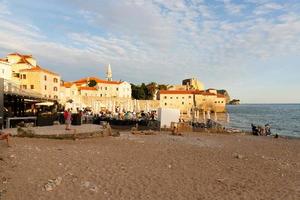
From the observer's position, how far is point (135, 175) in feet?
37.4

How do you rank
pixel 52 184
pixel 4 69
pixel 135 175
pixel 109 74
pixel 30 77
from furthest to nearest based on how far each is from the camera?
pixel 109 74, pixel 30 77, pixel 4 69, pixel 135 175, pixel 52 184

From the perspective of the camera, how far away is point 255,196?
962 cm

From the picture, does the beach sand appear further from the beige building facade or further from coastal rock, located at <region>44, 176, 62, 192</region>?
the beige building facade

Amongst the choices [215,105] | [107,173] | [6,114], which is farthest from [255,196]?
[215,105]

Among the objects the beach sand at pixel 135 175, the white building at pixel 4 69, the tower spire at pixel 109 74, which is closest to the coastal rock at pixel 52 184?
the beach sand at pixel 135 175

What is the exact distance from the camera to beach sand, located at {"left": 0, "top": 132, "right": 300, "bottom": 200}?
9148 mm

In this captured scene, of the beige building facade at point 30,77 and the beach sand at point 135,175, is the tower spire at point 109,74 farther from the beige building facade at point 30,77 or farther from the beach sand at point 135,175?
the beach sand at point 135,175

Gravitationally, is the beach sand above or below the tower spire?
below

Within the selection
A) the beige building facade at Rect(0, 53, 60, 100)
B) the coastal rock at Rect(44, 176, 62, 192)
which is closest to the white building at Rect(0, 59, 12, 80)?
the beige building facade at Rect(0, 53, 60, 100)

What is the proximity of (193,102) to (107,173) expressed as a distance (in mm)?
110912

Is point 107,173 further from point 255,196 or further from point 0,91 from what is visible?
point 0,91

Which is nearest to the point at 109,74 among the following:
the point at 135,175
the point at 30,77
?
the point at 30,77

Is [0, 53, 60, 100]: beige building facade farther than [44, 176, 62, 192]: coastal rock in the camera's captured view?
Yes

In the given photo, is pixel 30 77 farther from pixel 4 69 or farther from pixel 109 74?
pixel 109 74
